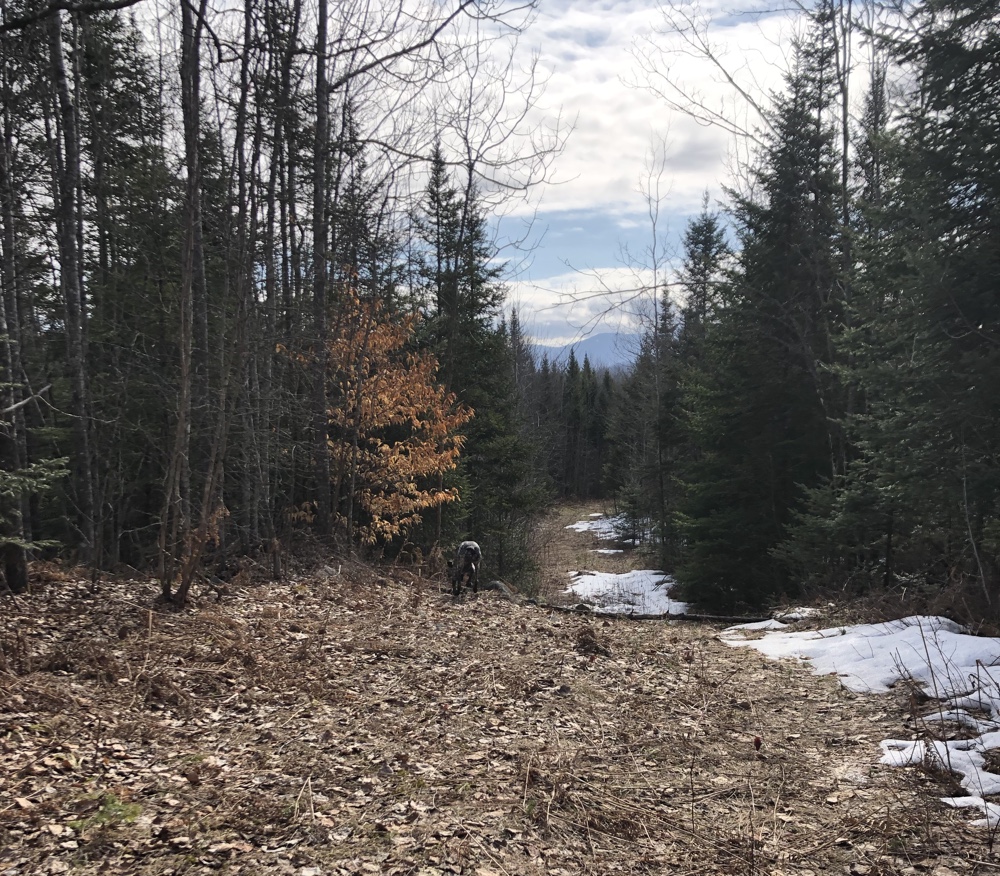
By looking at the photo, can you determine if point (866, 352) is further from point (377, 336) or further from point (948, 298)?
point (377, 336)

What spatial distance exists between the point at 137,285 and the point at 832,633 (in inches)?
498

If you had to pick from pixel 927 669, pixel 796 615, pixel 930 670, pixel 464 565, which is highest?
pixel 464 565

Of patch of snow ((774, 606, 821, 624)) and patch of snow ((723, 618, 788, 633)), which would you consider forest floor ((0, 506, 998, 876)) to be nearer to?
patch of snow ((723, 618, 788, 633))

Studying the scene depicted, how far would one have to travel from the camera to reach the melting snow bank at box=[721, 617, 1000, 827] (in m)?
4.06

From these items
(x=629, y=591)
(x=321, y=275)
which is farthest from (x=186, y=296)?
(x=629, y=591)

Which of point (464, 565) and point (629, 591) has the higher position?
point (464, 565)

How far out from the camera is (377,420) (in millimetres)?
12406

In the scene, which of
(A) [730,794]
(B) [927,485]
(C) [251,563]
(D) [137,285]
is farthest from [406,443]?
(A) [730,794]

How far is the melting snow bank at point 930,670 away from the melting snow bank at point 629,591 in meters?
7.95

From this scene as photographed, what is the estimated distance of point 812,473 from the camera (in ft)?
48.0

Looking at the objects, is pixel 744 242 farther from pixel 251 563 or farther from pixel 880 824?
pixel 880 824

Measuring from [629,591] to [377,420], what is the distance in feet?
36.1

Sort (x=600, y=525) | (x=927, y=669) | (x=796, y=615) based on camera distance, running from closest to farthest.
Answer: (x=927, y=669) < (x=796, y=615) < (x=600, y=525)

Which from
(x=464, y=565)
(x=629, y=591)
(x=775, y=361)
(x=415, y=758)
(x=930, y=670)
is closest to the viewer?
(x=415, y=758)
